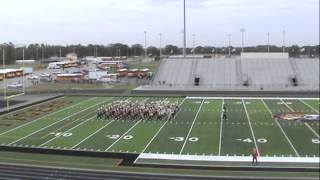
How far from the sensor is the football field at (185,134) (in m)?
14.8

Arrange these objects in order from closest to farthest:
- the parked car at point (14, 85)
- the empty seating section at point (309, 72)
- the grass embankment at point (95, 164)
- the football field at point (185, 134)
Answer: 1. the empty seating section at point (309, 72)
2. the grass embankment at point (95, 164)
3. the football field at point (185, 134)
4. the parked car at point (14, 85)

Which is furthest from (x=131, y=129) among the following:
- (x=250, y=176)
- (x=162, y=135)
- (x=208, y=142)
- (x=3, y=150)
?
(x=250, y=176)

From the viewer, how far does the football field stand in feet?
48.5

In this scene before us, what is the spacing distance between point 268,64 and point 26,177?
336 inches

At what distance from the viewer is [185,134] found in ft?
60.1

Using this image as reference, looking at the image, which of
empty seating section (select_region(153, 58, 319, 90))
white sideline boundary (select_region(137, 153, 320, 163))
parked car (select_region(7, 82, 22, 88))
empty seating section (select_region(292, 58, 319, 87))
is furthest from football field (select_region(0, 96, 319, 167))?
parked car (select_region(7, 82, 22, 88))

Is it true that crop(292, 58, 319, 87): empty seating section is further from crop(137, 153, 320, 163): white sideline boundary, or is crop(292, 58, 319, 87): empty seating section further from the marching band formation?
the marching band formation

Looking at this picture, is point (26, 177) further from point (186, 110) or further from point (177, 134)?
point (186, 110)

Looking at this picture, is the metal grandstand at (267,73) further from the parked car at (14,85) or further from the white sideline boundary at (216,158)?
the parked car at (14,85)

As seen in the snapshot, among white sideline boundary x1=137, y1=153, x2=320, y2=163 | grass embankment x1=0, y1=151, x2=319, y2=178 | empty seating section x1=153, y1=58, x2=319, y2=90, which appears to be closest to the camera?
empty seating section x1=153, y1=58, x2=319, y2=90

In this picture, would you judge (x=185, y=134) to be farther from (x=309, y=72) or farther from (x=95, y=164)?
(x=309, y=72)

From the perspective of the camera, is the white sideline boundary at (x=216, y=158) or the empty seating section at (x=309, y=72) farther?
the white sideline boundary at (x=216, y=158)

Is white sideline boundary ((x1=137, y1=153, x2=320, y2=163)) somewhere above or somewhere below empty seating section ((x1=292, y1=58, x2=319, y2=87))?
below

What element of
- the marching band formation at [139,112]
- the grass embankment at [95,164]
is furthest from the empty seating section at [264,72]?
the marching band formation at [139,112]
